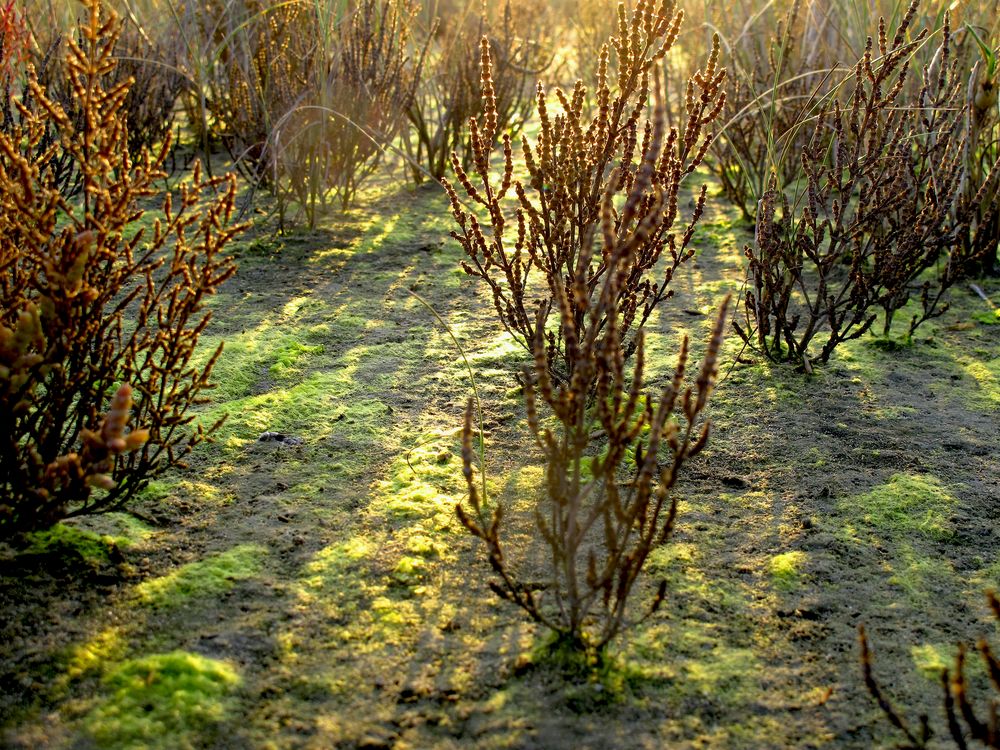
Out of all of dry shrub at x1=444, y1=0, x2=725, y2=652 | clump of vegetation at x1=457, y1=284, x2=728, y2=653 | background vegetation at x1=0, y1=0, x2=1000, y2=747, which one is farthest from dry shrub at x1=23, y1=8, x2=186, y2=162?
clump of vegetation at x1=457, y1=284, x2=728, y2=653

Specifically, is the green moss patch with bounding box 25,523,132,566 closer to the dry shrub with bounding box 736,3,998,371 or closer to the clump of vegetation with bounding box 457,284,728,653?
the clump of vegetation with bounding box 457,284,728,653

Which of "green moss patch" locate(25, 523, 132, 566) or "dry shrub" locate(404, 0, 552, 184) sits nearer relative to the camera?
"green moss patch" locate(25, 523, 132, 566)

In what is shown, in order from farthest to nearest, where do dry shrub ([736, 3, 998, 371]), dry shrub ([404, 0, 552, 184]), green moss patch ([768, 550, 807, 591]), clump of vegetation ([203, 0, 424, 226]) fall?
dry shrub ([404, 0, 552, 184]), clump of vegetation ([203, 0, 424, 226]), dry shrub ([736, 3, 998, 371]), green moss patch ([768, 550, 807, 591])

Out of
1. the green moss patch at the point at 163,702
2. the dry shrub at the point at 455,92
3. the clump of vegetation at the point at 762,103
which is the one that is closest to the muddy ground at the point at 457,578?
the green moss patch at the point at 163,702

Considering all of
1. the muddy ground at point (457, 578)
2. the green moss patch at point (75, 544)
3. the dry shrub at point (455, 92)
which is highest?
the dry shrub at point (455, 92)

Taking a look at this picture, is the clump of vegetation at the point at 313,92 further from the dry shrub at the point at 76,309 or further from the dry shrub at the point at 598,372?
the dry shrub at the point at 76,309

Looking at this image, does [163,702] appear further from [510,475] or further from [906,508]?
[906,508]

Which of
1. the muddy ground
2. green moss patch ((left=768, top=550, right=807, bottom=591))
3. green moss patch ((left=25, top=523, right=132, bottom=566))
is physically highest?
green moss patch ((left=25, top=523, right=132, bottom=566))

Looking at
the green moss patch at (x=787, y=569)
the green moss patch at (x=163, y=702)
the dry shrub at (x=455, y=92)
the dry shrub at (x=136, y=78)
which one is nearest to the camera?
the green moss patch at (x=163, y=702)

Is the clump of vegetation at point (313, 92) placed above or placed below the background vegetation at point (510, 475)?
above

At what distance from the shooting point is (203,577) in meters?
1.76

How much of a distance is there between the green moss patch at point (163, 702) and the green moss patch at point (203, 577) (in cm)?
18

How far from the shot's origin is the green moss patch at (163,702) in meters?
1.38

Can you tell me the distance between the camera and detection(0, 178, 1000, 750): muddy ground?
1.45 m
